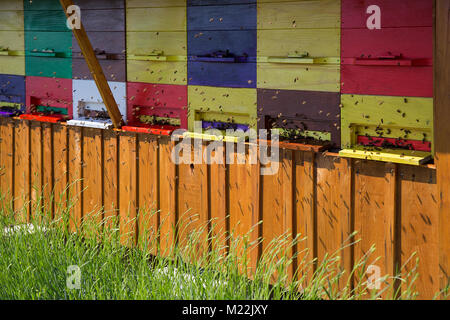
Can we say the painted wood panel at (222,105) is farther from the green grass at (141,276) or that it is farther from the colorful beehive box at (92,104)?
the green grass at (141,276)

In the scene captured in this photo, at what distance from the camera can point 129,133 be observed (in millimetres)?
5535

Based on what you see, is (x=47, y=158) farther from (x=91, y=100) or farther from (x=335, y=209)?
(x=335, y=209)

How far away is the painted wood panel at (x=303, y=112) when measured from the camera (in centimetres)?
427

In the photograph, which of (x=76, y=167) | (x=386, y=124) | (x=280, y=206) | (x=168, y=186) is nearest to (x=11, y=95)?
(x=76, y=167)

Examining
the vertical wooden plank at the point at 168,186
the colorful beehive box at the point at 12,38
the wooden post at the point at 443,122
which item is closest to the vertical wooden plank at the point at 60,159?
the colorful beehive box at the point at 12,38

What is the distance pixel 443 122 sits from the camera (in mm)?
3693

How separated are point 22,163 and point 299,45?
3.75 metres

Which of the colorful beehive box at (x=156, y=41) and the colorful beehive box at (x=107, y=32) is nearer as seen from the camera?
the colorful beehive box at (x=156, y=41)

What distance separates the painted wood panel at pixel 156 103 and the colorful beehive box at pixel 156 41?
0.06 metres

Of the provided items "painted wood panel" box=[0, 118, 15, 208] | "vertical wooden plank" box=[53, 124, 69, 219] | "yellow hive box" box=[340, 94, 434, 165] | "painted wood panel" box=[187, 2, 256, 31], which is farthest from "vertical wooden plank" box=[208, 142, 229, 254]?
"painted wood panel" box=[0, 118, 15, 208]

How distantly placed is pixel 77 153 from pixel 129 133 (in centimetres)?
82

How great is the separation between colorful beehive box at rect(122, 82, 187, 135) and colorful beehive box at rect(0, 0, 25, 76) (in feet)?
5.64
